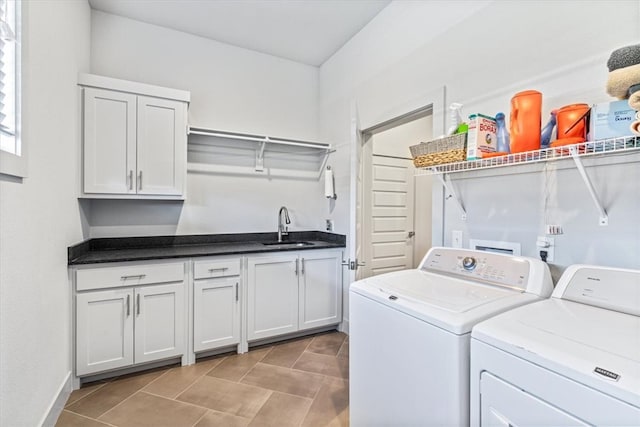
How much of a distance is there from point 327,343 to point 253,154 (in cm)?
203

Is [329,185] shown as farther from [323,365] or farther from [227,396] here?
[227,396]

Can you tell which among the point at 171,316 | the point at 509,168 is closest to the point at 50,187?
the point at 171,316

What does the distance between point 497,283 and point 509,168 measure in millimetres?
624

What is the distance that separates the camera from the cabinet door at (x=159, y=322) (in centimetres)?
226

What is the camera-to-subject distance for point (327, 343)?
9.47 feet

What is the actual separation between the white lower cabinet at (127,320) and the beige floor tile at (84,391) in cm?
12

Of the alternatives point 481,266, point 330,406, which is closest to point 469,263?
point 481,266

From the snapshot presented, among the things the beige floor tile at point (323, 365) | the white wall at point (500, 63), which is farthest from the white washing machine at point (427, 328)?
the beige floor tile at point (323, 365)

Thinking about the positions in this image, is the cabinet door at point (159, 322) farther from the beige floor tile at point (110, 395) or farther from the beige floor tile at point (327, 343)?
the beige floor tile at point (327, 343)

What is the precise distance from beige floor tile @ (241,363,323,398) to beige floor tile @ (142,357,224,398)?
361mm

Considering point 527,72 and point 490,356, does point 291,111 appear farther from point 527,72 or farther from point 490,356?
point 490,356

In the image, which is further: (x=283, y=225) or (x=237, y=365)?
(x=283, y=225)

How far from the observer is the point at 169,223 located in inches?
115

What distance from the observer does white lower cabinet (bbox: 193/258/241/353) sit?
246 centimetres
